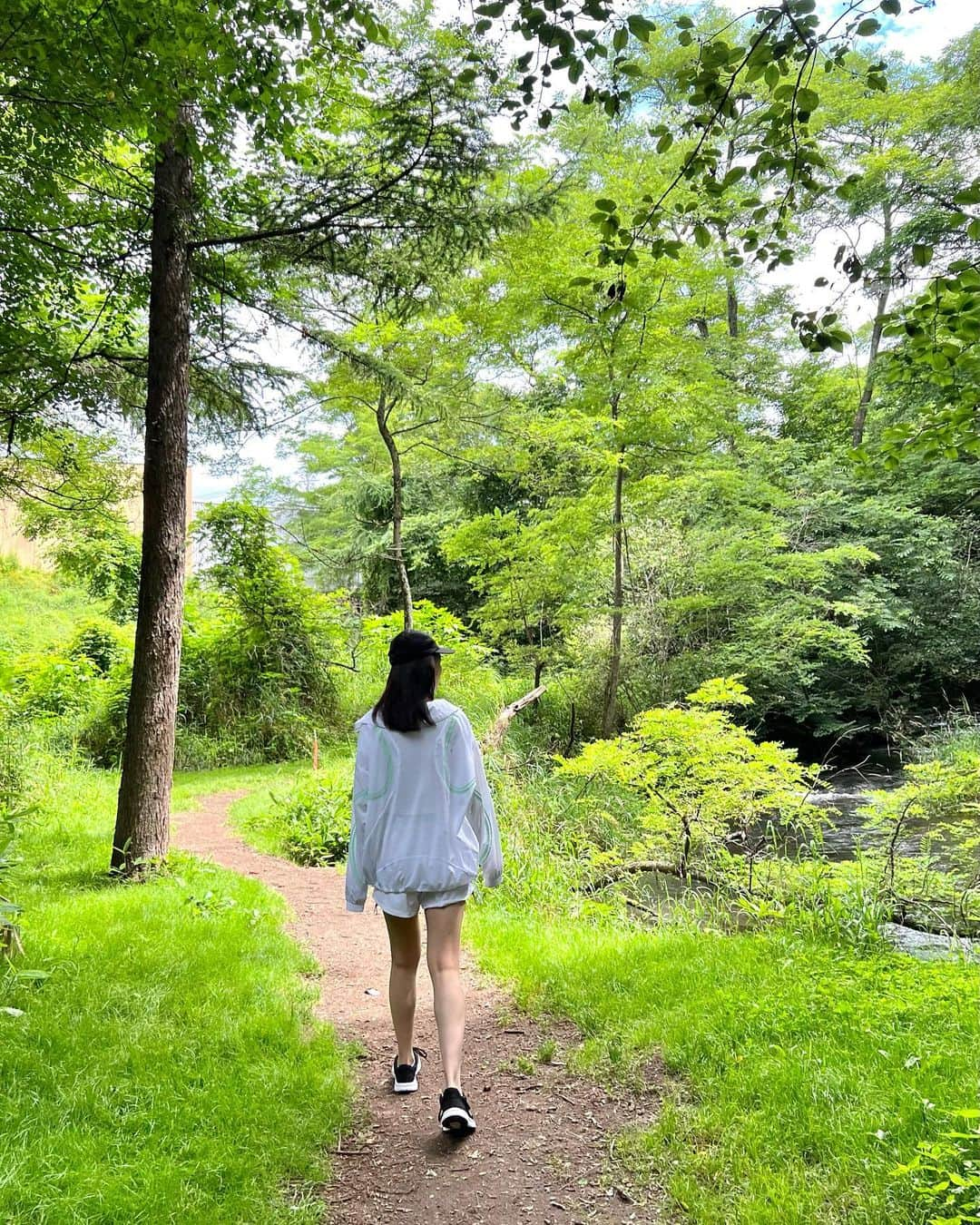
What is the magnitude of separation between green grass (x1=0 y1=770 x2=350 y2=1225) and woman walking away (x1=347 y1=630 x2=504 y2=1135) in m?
0.61

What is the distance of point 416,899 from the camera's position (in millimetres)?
2799

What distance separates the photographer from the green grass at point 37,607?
1895 centimetres

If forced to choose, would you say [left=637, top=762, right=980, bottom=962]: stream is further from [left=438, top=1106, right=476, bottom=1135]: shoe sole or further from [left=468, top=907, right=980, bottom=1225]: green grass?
[left=438, top=1106, right=476, bottom=1135]: shoe sole

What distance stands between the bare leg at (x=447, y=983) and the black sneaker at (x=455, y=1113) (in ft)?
0.11

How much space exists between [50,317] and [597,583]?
9741 millimetres

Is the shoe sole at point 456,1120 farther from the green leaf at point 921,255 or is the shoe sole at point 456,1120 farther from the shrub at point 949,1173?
the green leaf at point 921,255

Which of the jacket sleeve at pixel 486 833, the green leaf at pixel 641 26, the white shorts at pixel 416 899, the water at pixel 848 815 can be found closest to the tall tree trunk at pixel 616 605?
the water at pixel 848 815

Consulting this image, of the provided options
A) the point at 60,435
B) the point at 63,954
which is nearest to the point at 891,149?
the point at 60,435

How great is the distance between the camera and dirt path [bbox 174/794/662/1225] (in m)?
2.37

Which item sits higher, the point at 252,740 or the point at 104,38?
the point at 104,38

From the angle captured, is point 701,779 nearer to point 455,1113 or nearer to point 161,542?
point 455,1113

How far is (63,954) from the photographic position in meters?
3.79

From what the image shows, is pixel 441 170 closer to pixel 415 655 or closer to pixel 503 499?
pixel 415 655

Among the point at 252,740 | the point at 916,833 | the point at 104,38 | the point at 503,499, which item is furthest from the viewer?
the point at 503,499
